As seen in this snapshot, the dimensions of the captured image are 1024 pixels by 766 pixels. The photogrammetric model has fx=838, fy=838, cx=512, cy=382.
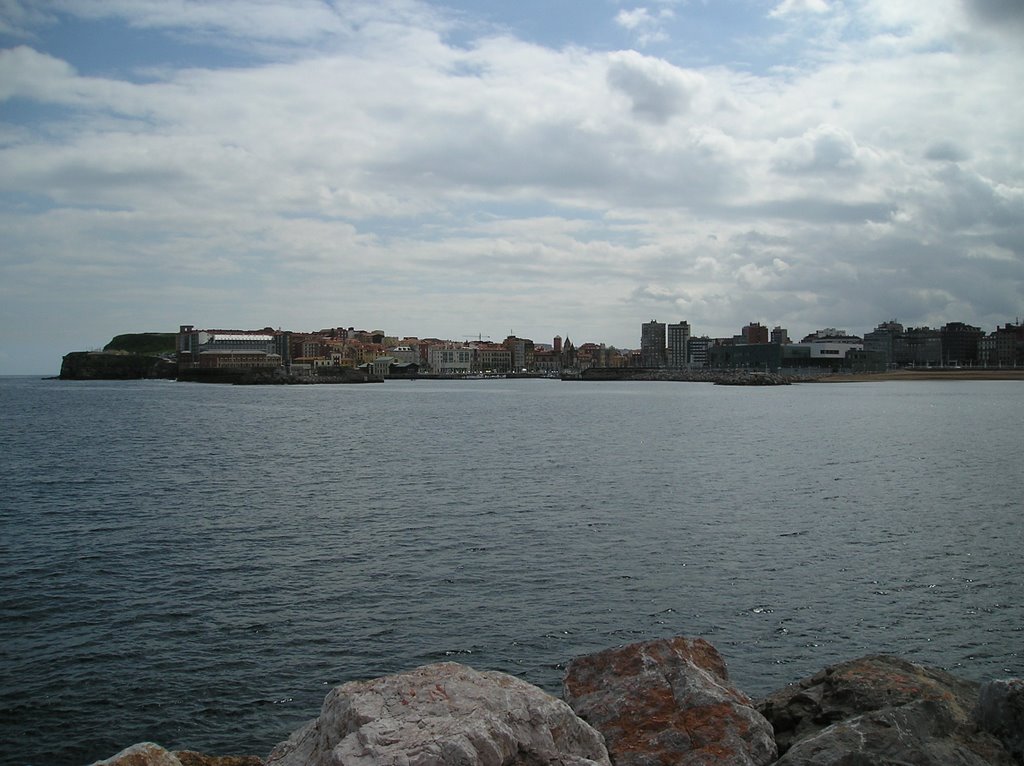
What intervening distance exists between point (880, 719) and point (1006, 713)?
1.08m

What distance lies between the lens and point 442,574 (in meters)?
18.7

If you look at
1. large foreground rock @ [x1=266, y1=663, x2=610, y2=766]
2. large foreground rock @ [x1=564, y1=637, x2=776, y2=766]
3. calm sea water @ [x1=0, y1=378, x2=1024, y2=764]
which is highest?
large foreground rock @ [x1=266, y1=663, x2=610, y2=766]

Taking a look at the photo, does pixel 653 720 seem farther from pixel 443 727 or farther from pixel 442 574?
pixel 442 574

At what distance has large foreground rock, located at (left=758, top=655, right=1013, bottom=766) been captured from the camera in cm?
682

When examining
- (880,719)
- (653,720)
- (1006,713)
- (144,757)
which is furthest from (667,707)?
(144,757)

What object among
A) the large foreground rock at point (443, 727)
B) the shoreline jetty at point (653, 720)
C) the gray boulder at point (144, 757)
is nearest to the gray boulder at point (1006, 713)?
the shoreline jetty at point (653, 720)

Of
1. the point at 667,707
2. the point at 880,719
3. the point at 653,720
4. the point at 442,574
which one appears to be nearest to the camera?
the point at 880,719

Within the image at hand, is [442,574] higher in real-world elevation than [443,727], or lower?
lower

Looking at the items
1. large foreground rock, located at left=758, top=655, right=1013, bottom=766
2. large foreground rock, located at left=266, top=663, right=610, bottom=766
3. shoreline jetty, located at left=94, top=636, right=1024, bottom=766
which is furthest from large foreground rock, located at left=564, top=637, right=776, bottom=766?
large foreground rock, located at left=266, top=663, right=610, bottom=766

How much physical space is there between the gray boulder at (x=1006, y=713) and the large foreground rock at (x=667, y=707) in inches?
72.4

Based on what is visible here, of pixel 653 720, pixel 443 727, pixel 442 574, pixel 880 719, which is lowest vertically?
pixel 442 574

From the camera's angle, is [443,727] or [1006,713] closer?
[443,727]

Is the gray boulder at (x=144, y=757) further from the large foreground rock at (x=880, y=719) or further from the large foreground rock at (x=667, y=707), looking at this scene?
the large foreground rock at (x=880, y=719)

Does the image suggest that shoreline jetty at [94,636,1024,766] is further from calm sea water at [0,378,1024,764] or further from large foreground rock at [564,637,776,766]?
calm sea water at [0,378,1024,764]
